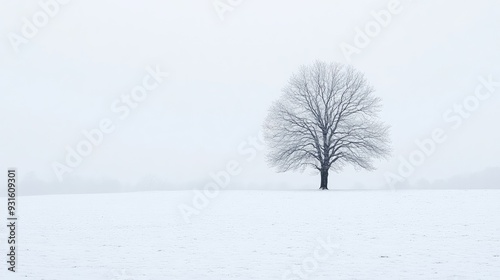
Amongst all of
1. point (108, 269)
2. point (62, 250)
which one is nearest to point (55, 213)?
point (62, 250)

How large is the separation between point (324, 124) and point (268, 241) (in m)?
28.1

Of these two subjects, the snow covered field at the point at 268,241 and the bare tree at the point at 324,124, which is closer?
the snow covered field at the point at 268,241

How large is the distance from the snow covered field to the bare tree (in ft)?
48.6

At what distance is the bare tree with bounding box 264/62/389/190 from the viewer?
43.4 meters

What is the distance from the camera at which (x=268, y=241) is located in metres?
17.2

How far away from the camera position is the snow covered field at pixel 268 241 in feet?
42.2

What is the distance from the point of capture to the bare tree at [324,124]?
143 feet

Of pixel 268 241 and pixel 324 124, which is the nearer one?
pixel 268 241

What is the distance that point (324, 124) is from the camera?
1741 inches

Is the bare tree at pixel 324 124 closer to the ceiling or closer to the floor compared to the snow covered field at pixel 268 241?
closer to the ceiling

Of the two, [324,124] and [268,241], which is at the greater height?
[324,124]

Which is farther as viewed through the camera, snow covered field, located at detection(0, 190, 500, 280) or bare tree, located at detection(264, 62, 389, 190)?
bare tree, located at detection(264, 62, 389, 190)

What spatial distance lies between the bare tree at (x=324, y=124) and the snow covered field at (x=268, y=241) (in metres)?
14.8

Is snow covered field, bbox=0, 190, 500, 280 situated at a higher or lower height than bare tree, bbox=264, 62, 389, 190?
lower
